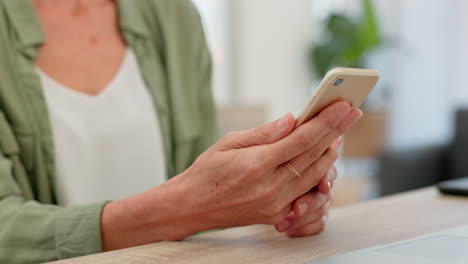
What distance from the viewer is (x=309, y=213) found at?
0.67 m

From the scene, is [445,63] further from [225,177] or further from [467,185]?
[225,177]

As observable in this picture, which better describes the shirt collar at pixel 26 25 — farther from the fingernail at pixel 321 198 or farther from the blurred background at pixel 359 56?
the blurred background at pixel 359 56

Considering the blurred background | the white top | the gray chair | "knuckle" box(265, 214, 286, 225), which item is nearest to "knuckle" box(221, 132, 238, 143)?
"knuckle" box(265, 214, 286, 225)

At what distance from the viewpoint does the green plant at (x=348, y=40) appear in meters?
4.03

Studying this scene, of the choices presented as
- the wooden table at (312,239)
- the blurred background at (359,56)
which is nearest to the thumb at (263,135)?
the wooden table at (312,239)

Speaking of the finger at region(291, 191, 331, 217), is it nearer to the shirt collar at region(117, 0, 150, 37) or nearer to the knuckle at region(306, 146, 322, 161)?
the knuckle at region(306, 146, 322, 161)

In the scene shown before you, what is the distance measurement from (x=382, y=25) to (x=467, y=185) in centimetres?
354

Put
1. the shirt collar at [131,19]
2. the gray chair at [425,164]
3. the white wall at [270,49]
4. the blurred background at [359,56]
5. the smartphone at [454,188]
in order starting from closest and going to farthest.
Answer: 1. the smartphone at [454,188]
2. the shirt collar at [131,19]
3. the gray chair at [425,164]
4. the blurred background at [359,56]
5. the white wall at [270,49]

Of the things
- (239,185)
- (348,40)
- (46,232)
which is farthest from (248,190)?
(348,40)

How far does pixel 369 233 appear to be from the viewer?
2.22 feet

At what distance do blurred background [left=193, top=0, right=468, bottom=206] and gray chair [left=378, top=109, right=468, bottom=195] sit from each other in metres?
1.23

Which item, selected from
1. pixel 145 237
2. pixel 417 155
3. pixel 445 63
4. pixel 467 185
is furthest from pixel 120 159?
pixel 445 63

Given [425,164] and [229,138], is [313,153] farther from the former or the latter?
[425,164]

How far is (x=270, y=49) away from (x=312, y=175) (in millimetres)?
3654
